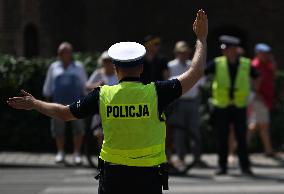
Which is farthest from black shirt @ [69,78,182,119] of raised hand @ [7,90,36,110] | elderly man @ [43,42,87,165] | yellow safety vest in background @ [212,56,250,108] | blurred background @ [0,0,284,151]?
blurred background @ [0,0,284,151]

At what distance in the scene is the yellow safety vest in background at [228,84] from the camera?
1300 centimetres

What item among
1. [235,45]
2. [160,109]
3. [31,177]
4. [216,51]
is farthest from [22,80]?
[216,51]

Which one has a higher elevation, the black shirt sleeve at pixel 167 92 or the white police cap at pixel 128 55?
the white police cap at pixel 128 55

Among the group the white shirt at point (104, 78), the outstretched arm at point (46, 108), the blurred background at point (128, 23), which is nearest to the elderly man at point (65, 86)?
the white shirt at point (104, 78)

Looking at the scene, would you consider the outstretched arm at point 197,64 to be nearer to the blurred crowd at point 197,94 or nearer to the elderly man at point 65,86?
the blurred crowd at point 197,94

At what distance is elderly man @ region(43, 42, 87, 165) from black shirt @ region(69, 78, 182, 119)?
27.1 feet

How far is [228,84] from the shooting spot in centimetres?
1305

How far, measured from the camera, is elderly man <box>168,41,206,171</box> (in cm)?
1360

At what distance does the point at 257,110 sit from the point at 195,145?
2535mm

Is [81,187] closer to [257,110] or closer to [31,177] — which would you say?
[31,177]

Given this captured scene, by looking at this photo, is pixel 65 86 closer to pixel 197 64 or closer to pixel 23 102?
pixel 23 102

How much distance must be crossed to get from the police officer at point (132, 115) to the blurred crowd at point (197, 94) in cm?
600

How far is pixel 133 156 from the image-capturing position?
582 centimetres

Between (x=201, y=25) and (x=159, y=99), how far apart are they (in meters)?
0.54
